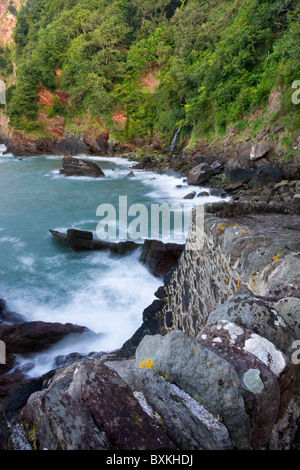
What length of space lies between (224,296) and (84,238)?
26.0 feet

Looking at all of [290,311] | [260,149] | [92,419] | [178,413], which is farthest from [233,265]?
[260,149]

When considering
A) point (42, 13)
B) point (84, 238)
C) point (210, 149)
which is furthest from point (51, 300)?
point (42, 13)

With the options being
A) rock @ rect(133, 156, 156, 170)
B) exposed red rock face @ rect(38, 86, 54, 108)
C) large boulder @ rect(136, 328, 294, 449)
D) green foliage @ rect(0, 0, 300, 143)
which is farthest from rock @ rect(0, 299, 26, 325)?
exposed red rock face @ rect(38, 86, 54, 108)

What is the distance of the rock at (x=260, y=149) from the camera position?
579 inches

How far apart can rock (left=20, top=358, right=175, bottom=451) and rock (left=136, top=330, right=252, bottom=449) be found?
1.10ft

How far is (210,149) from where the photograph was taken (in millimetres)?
21422

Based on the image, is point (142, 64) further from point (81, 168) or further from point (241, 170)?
point (241, 170)

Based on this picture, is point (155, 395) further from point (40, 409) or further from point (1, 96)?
point (1, 96)

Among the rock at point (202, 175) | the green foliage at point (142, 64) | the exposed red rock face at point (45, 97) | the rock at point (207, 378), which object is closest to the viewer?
the rock at point (207, 378)

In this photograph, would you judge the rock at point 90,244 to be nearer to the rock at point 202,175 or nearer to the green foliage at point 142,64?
the rock at point 202,175

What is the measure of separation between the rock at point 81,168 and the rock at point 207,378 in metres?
23.1

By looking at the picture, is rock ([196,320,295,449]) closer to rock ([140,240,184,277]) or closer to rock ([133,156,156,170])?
rock ([140,240,184,277])

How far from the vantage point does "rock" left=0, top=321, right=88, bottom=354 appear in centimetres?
574

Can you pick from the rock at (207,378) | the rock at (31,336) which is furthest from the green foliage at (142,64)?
the rock at (207,378)
